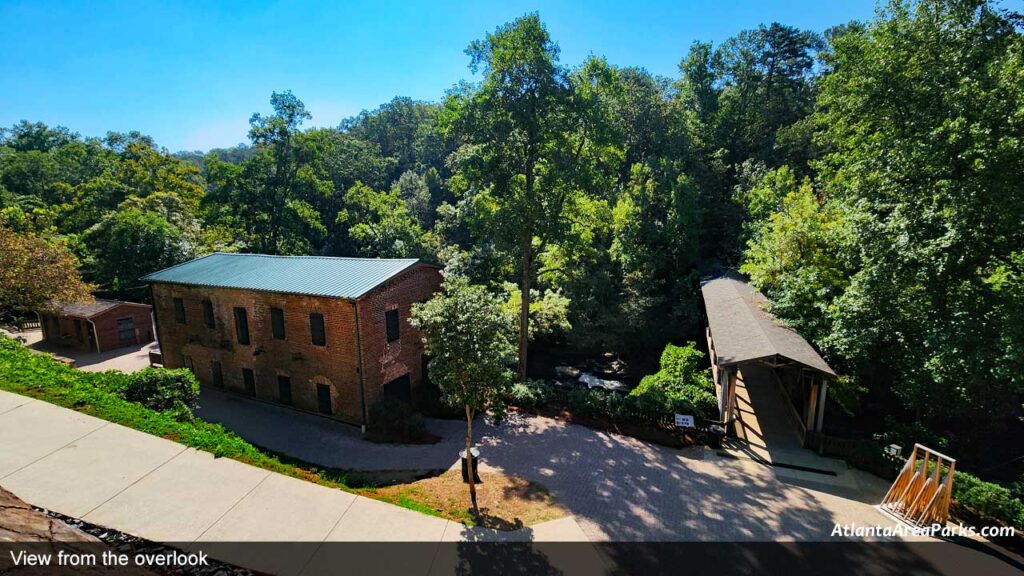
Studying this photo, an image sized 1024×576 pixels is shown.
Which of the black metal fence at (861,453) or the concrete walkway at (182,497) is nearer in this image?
the concrete walkway at (182,497)

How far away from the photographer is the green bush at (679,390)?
632 inches

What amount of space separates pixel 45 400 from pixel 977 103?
25.6 meters

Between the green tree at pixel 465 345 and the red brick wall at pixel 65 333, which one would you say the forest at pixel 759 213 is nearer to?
the red brick wall at pixel 65 333

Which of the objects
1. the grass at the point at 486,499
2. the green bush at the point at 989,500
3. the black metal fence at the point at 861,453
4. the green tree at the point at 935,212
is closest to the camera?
the green bush at the point at 989,500

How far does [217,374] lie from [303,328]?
260 inches

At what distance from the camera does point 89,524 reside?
24.2ft

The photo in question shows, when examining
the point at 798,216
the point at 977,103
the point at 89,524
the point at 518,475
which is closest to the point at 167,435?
the point at 89,524

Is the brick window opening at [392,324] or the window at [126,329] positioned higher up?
the brick window opening at [392,324]

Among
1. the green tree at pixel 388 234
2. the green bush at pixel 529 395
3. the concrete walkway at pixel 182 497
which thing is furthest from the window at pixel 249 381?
the green tree at pixel 388 234

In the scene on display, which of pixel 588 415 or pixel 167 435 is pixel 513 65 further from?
pixel 167 435

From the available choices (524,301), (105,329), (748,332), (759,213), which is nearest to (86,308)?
(105,329)

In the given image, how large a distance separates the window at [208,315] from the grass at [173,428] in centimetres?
637

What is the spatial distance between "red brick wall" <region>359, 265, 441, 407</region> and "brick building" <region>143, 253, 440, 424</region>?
0.04m

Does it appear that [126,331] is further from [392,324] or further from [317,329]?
[392,324]
